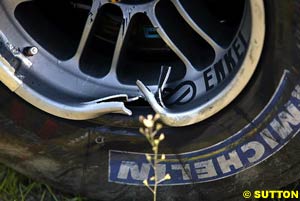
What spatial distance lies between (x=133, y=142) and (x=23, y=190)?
1.95 feet

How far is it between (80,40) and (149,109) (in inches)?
13.8

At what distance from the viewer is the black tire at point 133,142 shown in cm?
287

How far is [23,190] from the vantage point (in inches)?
138

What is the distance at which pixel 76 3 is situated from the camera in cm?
337

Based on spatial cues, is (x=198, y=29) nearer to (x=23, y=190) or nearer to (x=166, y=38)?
(x=166, y=38)

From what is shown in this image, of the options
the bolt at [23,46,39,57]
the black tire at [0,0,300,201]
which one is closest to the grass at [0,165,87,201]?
the black tire at [0,0,300,201]

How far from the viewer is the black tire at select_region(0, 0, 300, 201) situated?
Result: 287cm

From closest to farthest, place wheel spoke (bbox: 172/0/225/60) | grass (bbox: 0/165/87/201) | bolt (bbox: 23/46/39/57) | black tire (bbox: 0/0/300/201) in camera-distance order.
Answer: black tire (bbox: 0/0/300/201), wheel spoke (bbox: 172/0/225/60), bolt (bbox: 23/46/39/57), grass (bbox: 0/165/87/201)

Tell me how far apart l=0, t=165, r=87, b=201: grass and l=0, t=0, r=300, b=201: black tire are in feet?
0.43

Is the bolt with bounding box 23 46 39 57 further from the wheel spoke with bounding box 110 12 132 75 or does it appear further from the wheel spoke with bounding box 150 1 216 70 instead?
the wheel spoke with bounding box 150 1 216 70

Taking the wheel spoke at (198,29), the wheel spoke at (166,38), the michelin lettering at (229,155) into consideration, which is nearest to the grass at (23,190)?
the michelin lettering at (229,155)

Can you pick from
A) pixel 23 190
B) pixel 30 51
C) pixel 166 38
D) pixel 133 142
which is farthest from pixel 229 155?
pixel 23 190

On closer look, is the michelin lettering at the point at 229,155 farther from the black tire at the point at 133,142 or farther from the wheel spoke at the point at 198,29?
the wheel spoke at the point at 198,29

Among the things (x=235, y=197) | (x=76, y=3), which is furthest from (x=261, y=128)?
(x=76, y=3)
